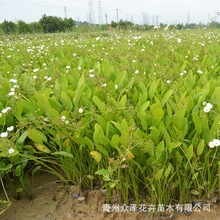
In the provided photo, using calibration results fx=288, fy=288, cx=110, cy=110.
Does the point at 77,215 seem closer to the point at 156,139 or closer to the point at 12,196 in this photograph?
the point at 12,196


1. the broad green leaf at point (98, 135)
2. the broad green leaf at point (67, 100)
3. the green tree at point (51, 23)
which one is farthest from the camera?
the green tree at point (51, 23)

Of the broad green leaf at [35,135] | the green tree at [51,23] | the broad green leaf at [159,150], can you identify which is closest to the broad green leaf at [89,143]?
the broad green leaf at [35,135]

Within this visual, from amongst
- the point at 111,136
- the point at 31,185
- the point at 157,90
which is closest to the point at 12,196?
the point at 31,185

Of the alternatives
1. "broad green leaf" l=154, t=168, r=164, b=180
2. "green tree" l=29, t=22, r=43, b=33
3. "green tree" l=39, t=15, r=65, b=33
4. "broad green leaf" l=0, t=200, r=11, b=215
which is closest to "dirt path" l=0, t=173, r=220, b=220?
"broad green leaf" l=0, t=200, r=11, b=215

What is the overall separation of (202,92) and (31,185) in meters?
1.40

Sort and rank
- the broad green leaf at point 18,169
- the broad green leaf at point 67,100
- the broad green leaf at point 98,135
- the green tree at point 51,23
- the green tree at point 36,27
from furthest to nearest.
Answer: the green tree at point 51,23 < the green tree at point 36,27 < the broad green leaf at point 67,100 < the broad green leaf at point 18,169 < the broad green leaf at point 98,135

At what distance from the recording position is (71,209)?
6.27 ft

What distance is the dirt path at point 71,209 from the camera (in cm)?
179

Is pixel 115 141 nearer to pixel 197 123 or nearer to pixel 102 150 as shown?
pixel 102 150

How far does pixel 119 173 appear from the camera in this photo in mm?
1683

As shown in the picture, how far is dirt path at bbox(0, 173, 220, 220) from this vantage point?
5.88ft

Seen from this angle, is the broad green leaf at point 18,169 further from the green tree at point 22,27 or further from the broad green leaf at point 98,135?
the green tree at point 22,27

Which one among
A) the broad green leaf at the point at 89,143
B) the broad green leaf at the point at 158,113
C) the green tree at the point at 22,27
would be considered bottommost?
the broad green leaf at the point at 89,143

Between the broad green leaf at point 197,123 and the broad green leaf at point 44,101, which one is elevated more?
the broad green leaf at point 44,101
